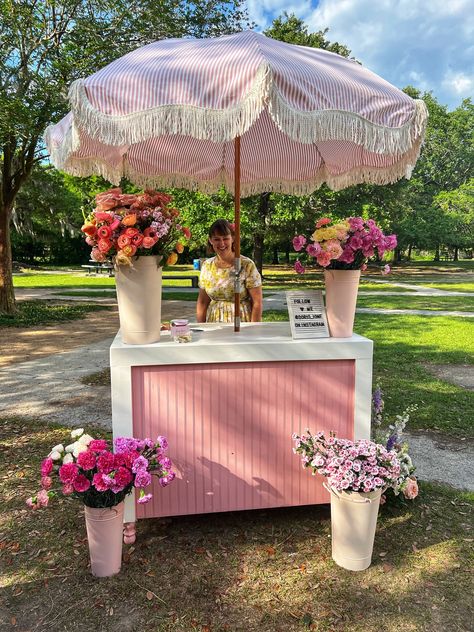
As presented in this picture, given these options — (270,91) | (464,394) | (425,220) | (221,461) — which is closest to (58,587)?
(221,461)

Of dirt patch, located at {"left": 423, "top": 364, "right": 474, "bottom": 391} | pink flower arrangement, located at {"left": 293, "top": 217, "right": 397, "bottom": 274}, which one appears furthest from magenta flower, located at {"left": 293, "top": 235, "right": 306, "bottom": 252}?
dirt patch, located at {"left": 423, "top": 364, "right": 474, "bottom": 391}

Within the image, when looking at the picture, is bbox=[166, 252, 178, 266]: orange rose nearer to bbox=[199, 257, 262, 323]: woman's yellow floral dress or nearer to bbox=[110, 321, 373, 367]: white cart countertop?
bbox=[110, 321, 373, 367]: white cart countertop

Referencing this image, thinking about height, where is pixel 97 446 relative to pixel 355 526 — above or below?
above

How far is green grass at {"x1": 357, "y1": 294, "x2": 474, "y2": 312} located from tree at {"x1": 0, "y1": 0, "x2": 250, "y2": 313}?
8577 millimetres

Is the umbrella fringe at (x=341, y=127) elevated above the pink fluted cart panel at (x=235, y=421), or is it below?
above

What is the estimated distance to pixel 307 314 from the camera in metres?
2.79

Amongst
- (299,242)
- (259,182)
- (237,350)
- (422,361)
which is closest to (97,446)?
(237,350)

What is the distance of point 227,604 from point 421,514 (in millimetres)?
1397

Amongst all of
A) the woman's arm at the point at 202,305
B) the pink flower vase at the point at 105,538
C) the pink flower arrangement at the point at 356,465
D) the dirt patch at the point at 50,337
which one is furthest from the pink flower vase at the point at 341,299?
the dirt patch at the point at 50,337

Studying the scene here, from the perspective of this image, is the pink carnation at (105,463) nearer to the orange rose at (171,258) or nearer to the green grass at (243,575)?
the green grass at (243,575)

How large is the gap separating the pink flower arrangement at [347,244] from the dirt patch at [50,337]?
577 centimetres

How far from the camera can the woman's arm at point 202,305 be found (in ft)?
12.5

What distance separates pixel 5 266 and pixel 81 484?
10.4 metres

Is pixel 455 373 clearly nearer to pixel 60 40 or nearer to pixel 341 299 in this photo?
pixel 341 299
